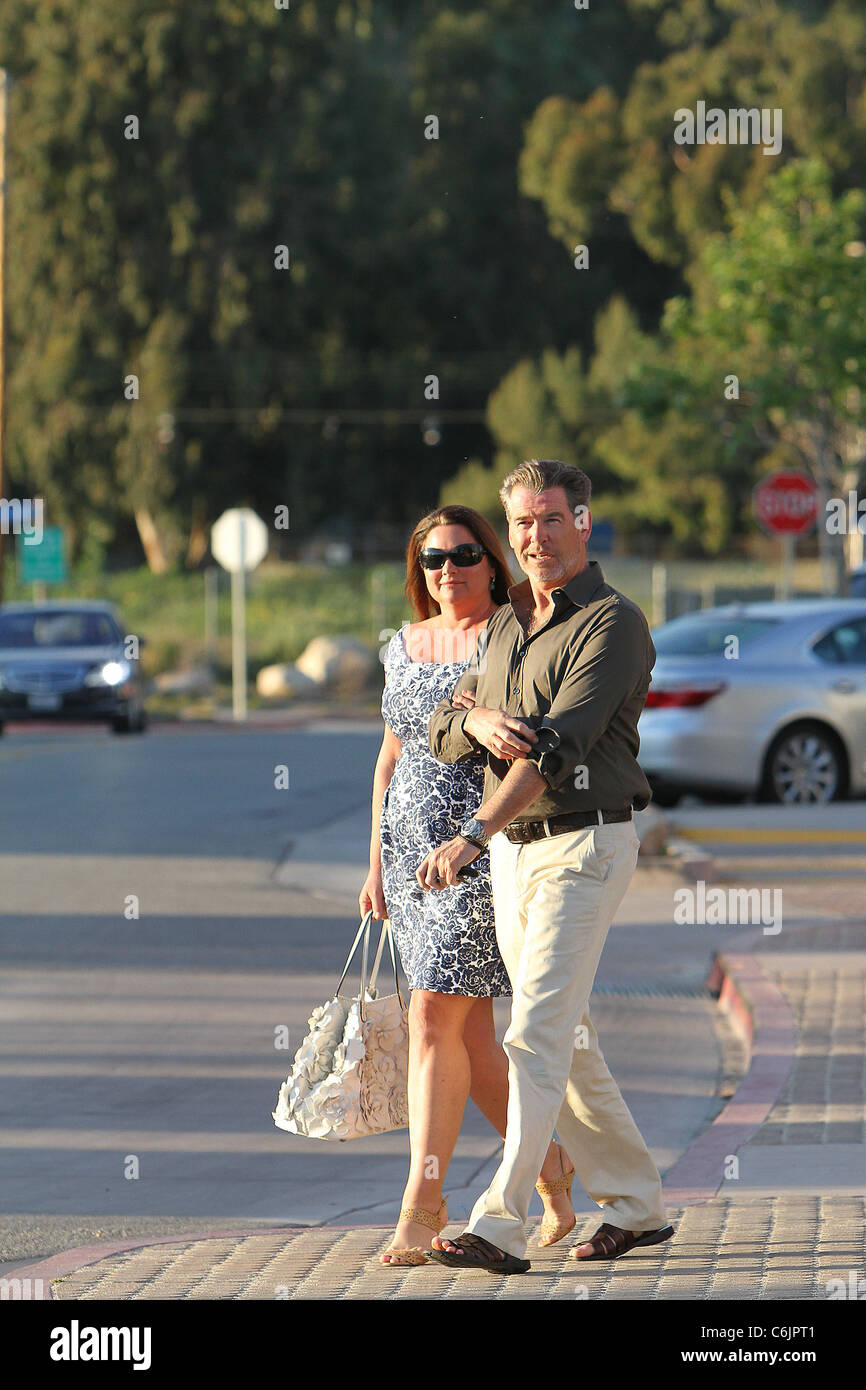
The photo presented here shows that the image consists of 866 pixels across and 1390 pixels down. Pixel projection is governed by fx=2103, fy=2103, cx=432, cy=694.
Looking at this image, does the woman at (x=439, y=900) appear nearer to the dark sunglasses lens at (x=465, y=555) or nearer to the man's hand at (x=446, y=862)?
the dark sunglasses lens at (x=465, y=555)

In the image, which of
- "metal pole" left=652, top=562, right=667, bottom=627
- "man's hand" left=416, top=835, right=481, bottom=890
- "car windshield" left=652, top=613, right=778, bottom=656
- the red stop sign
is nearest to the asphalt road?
"man's hand" left=416, top=835, right=481, bottom=890

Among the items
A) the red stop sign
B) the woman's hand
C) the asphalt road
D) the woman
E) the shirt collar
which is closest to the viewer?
the shirt collar

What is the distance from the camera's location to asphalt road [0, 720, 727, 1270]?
21.3 ft

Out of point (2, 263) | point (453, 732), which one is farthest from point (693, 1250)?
point (2, 263)

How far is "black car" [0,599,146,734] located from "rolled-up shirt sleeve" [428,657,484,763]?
776 inches

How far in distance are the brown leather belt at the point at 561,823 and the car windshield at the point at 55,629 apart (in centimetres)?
2186

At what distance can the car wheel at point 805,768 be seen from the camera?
1566cm

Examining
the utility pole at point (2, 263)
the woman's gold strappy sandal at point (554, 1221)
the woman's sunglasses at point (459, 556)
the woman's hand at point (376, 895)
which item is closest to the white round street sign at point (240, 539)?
the utility pole at point (2, 263)

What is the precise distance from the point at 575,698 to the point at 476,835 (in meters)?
0.40

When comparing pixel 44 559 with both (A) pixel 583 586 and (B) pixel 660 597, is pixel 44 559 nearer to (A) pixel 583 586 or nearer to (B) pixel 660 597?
(B) pixel 660 597

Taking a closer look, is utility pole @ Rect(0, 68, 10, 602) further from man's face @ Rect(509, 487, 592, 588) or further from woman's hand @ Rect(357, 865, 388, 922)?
man's face @ Rect(509, 487, 592, 588)

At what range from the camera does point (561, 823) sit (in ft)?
16.0
